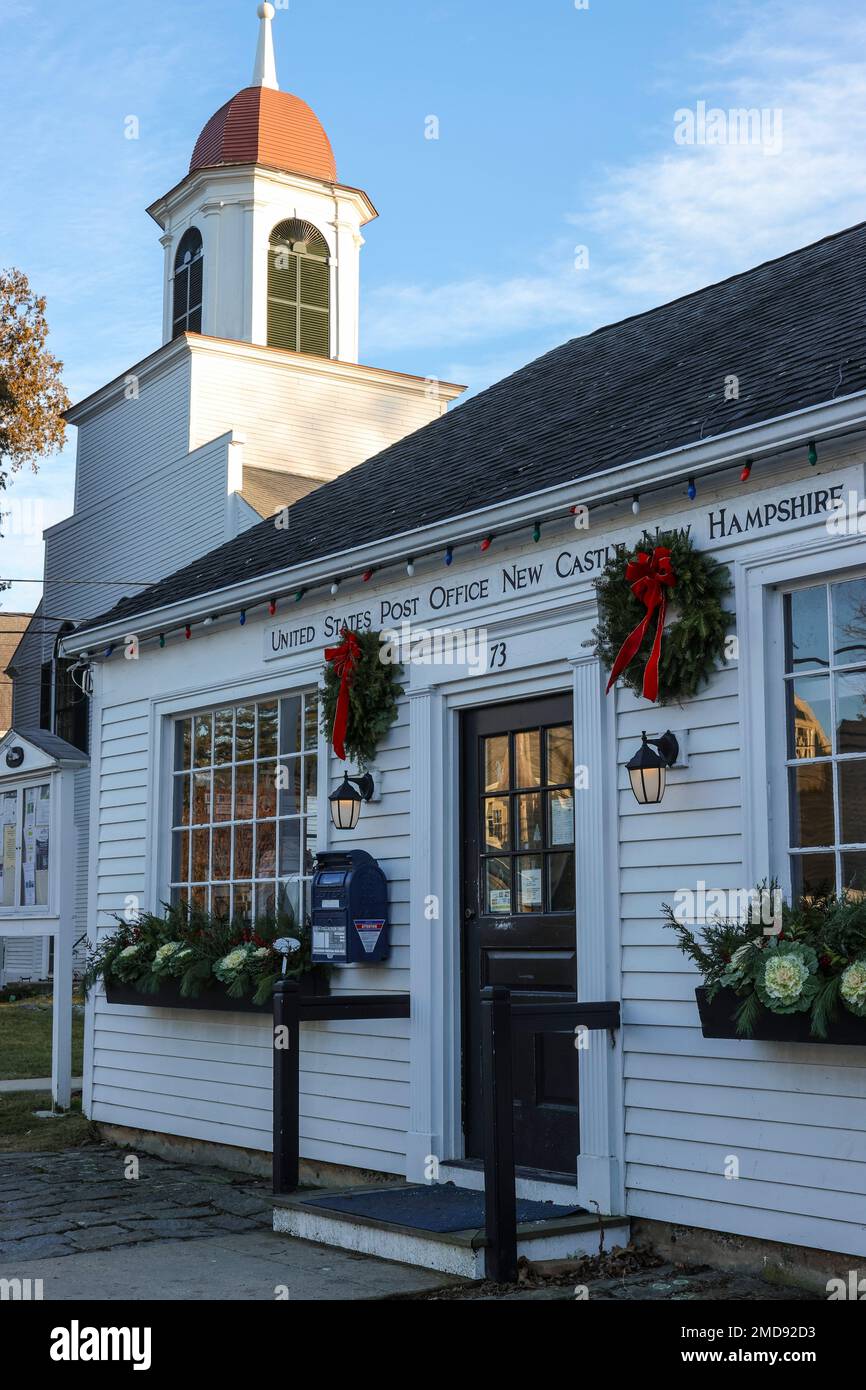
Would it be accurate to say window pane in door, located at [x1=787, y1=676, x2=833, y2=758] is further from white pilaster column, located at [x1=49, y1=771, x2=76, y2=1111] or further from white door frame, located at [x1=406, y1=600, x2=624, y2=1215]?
white pilaster column, located at [x1=49, y1=771, x2=76, y2=1111]

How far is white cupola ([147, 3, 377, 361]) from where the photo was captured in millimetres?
20172

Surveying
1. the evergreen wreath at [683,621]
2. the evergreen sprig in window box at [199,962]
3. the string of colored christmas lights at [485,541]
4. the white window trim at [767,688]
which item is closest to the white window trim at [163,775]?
the evergreen sprig in window box at [199,962]

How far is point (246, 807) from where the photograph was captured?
29.0 ft

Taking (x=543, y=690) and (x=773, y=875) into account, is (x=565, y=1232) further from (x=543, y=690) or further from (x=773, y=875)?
(x=543, y=690)

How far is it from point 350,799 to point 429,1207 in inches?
85.2

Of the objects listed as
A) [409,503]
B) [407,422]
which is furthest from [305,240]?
[409,503]

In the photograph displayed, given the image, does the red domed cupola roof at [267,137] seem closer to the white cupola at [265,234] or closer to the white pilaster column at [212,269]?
the white cupola at [265,234]

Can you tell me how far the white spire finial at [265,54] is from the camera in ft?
71.2

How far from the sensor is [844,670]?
17.9ft

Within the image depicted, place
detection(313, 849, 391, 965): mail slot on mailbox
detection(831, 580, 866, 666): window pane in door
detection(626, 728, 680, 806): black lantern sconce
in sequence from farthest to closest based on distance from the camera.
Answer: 1. detection(313, 849, 391, 965): mail slot on mailbox
2. detection(626, 728, 680, 806): black lantern sconce
3. detection(831, 580, 866, 666): window pane in door

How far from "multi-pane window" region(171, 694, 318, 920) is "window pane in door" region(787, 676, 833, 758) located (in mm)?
3322

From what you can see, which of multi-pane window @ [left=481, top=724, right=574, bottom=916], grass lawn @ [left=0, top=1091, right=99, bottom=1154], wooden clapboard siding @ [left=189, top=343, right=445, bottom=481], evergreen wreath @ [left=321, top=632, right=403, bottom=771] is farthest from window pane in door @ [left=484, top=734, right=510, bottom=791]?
wooden clapboard siding @ [left=189, top=343, right=445, bottom=481]

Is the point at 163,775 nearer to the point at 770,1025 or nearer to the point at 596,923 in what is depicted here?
the point at 596,923
